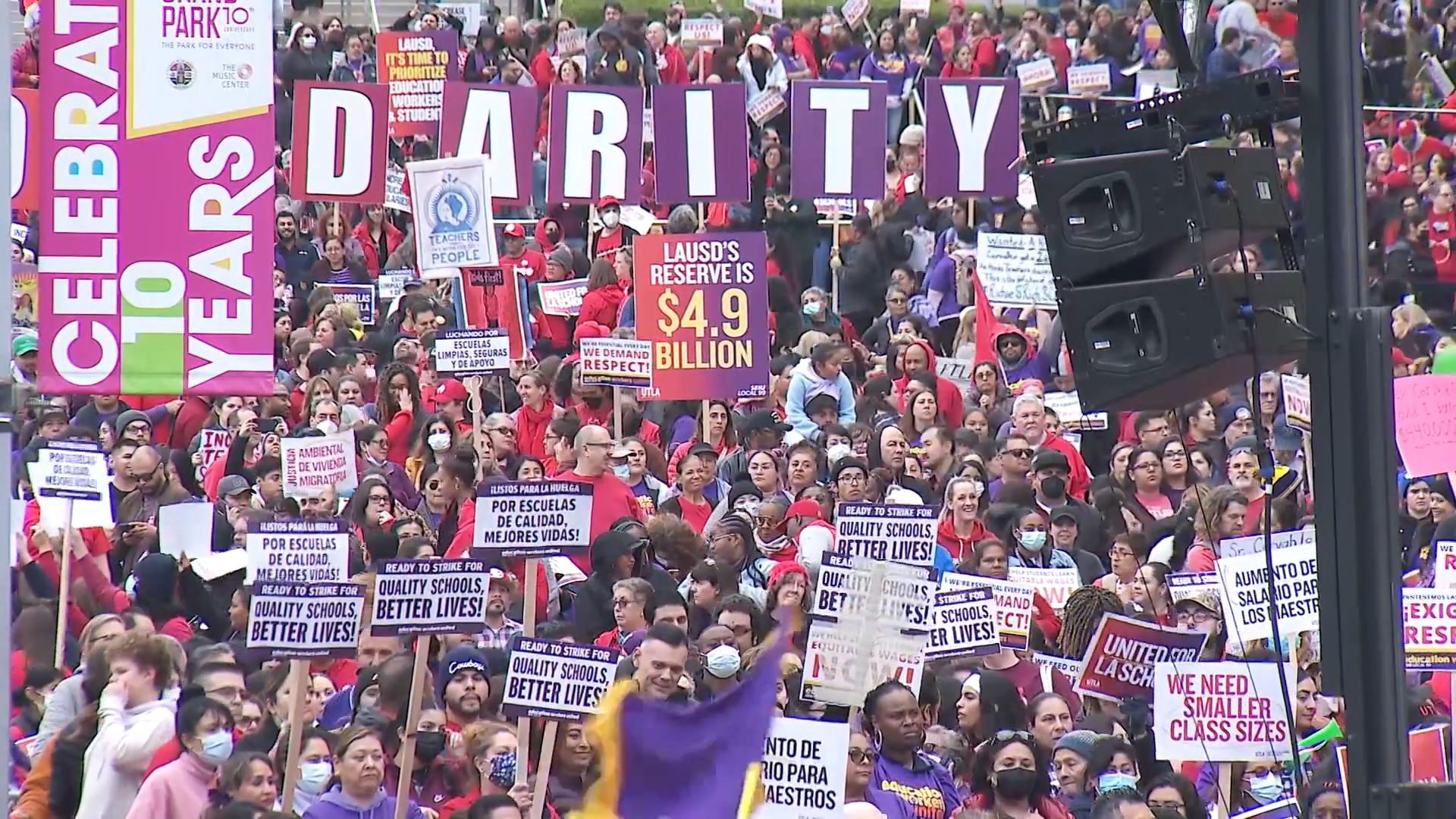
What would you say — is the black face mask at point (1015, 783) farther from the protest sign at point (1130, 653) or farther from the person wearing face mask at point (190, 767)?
the person wearing face mask at point (190, 767)

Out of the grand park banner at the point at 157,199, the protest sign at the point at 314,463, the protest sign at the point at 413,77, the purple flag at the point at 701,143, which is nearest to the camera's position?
the grand park banner at the point at 157,199

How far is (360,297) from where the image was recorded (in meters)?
17.7

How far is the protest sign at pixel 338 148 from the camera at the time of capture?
1642 centimetres

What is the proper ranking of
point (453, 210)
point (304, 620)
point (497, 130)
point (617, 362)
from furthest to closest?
point (497, 130) → point (453, 210) → point (617, 362) → point (304, 620)

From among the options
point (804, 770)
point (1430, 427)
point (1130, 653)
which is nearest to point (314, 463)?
point (1130, 653)

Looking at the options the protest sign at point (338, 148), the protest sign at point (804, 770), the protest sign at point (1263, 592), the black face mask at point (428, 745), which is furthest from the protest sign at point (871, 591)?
the protest sign at point (338, 148)

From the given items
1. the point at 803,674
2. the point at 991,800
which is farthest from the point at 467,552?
the point at 991,800

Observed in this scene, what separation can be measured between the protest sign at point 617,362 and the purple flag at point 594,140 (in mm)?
3307

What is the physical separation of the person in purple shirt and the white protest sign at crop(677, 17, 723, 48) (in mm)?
15982

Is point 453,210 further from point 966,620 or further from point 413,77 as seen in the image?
point 413,77

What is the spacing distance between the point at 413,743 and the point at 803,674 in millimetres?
1487

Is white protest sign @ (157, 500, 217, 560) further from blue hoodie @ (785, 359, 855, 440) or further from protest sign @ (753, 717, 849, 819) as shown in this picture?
blue hoodie @ (785, 359, 855, 440)

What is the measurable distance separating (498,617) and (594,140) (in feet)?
22.2

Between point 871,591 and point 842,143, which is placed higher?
point 842,143
